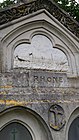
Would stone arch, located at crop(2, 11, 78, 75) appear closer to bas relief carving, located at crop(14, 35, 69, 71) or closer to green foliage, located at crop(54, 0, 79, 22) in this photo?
bas relief carving, located at crop(14, 35, 69, 71)

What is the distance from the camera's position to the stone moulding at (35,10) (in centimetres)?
660

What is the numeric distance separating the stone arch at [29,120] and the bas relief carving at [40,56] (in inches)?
61.5

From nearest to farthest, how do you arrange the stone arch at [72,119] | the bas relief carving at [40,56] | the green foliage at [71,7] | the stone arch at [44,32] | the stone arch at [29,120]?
the stone arch at [29,120] → the stone arch at [72,119] → the bas relief carving at [40,56] → the stone arch at [44,32] → the green foliage at [71,7]

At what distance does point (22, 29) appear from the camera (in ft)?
22.7

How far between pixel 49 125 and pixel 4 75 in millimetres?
1674

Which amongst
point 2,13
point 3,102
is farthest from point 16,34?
point 3,102

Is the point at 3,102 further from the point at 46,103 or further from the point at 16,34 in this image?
the point at 16,34

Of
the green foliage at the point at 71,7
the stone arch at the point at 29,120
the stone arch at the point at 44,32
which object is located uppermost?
the green foliage at the point at 71,7

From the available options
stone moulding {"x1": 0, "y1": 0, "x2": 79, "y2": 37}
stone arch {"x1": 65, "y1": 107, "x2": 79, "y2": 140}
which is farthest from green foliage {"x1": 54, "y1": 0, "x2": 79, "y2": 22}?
stone arch {"x1": 65, "y1": 107, "x2": 79, "y2": 140}

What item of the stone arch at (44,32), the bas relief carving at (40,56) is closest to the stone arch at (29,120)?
the bas relief carving at (40,56)

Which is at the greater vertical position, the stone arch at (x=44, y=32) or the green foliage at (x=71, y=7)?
the green foliage at (x=71, y=7)

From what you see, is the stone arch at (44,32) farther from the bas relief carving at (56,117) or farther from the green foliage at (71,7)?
the green foliage at (71,7)

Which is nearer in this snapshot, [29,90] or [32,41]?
[29,90]

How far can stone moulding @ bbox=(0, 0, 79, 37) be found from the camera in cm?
660
